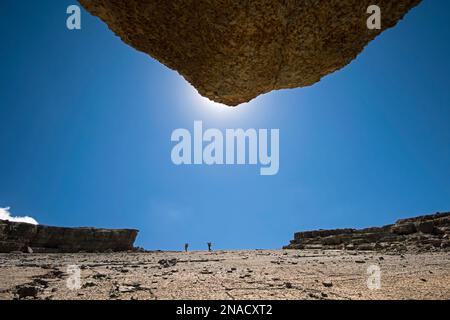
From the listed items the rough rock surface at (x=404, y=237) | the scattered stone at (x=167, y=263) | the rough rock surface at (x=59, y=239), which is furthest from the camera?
the rough rock surface at (x=59, y=239)

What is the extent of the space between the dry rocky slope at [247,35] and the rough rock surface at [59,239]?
2280 centimetres

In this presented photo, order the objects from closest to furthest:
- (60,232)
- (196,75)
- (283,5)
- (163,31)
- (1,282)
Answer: (283,5) < (163,31) < (196,75) < (1,282) < (60,232)

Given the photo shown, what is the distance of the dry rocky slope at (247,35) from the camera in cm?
271

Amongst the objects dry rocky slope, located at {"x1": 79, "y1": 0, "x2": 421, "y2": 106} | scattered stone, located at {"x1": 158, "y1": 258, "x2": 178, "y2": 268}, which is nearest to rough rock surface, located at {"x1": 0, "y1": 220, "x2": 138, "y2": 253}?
scattered stone, located at {"x1": 158, "y1": 258, "x2": 178, "y2": 268}

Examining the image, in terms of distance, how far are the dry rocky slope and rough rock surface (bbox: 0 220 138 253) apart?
22.8 meters

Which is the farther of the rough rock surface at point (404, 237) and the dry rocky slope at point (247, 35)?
the rough rock surface at point (404, 237)

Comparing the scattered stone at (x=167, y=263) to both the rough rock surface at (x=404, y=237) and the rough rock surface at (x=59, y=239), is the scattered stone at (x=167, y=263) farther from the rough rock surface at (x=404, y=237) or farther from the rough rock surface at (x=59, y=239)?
the rough rock surface at (x=59, y=239)

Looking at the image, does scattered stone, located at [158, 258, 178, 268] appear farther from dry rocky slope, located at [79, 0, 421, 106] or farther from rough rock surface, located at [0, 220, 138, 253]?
rough rock surface, located at [0, 220, 138, 253]

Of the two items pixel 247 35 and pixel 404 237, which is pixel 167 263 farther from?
pixel 404 237

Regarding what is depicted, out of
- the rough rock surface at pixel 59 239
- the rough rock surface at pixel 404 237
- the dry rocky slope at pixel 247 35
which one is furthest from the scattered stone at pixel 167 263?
the rough rock surface at pixel 59 239

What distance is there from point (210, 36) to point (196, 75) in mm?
668

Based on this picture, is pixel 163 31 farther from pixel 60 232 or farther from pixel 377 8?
pixel 60 232

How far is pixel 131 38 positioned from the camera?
331 centimetres
